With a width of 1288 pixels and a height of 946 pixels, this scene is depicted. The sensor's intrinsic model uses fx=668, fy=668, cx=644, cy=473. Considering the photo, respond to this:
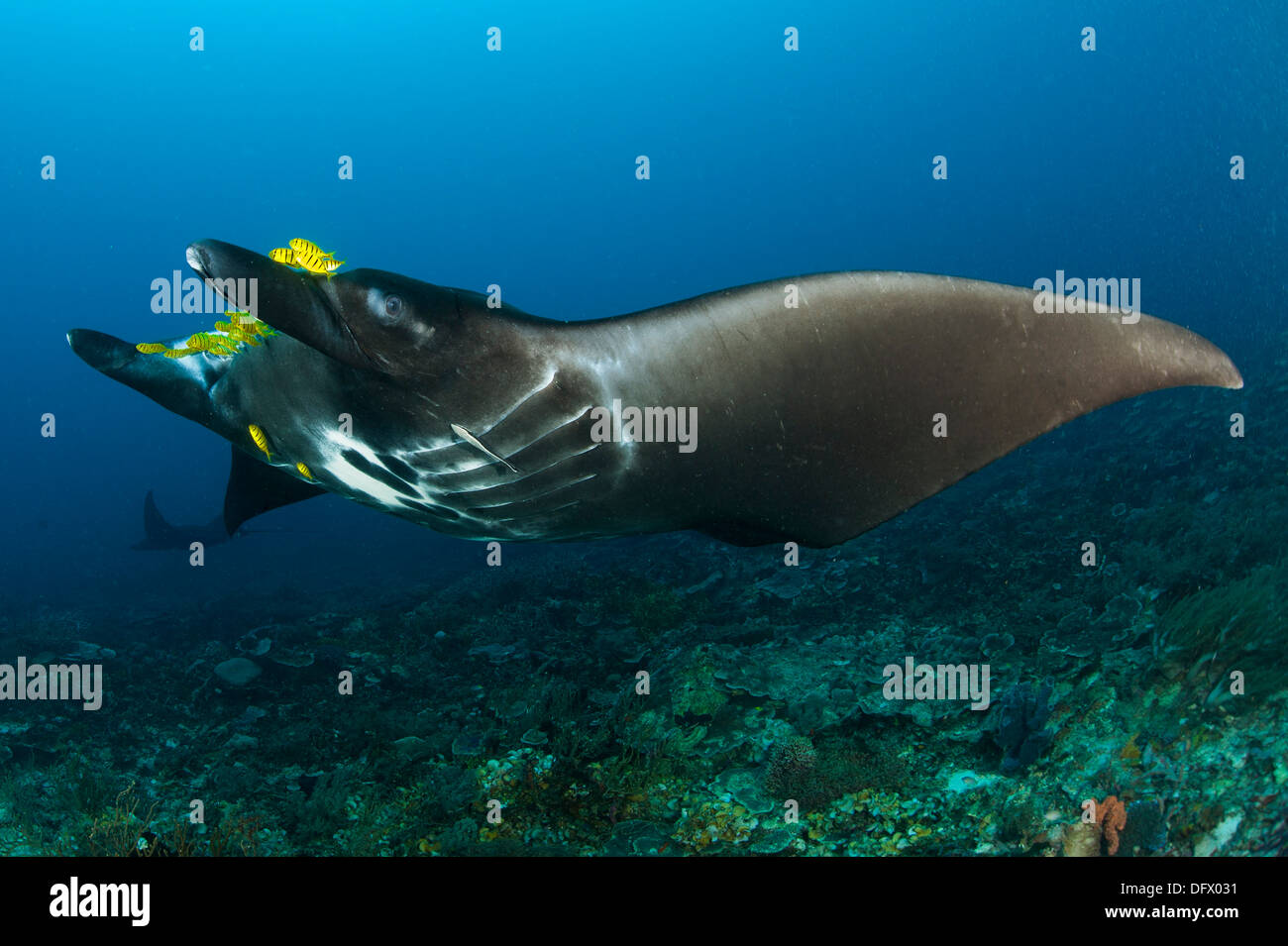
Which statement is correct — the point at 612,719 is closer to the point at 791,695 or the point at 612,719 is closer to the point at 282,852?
the point at 791,695

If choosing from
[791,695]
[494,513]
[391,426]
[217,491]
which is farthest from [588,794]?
[217,491]

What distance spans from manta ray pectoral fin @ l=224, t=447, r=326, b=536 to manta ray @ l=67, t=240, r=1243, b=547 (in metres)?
1.73

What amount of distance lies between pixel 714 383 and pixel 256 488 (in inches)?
147

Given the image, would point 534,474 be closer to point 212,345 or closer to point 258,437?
point 258,437

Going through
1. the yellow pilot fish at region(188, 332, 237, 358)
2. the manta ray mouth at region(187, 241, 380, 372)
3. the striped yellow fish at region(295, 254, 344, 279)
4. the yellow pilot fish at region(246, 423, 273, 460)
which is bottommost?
the yellow pilot fish at region(246, 423, 273, 460)

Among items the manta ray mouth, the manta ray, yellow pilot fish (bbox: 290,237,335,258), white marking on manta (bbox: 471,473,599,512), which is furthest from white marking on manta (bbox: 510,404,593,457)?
yellow pilot fish (bbox: 290,237,335,258)

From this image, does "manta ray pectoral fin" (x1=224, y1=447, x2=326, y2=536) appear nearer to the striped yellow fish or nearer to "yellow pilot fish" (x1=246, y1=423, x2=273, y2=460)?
"yellow pilot fish" (x1=246, y1=423, x2=273, y2=460)

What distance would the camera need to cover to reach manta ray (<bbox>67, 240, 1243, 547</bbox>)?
6.44 ft

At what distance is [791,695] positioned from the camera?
5.36 m

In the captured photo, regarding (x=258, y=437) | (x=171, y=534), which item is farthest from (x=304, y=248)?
(x=171, y=534)

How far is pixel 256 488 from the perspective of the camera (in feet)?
14.9

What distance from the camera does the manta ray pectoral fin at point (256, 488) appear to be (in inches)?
167

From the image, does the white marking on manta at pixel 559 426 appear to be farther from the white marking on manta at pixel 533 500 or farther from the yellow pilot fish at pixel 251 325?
the yellow pilot fish at pixel 251 325

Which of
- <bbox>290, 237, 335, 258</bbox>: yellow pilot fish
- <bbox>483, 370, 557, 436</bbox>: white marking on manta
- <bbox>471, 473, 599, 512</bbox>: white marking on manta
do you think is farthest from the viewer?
<bbox>290, 237, 335, 258</bbox>: yellow pilot fish
